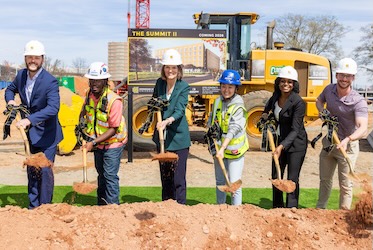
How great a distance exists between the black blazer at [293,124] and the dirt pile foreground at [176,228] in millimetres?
721

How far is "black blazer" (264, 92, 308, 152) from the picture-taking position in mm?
4441

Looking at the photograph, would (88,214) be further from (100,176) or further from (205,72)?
(205,72)

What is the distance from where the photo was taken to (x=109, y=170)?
181 inches

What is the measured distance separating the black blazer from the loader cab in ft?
19.9

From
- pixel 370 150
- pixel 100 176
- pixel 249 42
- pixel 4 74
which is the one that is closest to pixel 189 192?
pixel 100 176

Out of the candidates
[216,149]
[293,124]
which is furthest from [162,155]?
[293,124]

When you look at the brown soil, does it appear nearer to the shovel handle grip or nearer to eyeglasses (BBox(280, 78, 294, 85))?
the shovel handle grip

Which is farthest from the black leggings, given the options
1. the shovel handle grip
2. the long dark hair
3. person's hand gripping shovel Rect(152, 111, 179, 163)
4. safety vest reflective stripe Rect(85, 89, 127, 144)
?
the shovel handle grip

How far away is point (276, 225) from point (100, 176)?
1.93 m

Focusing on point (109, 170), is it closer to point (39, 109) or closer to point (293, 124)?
point (39, 109)

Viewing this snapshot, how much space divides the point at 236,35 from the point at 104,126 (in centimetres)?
670

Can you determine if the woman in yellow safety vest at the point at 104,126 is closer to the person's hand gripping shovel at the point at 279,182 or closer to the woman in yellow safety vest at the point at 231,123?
the woman in yellow safety vest at the point at 231,123

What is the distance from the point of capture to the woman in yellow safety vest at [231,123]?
4391 mm

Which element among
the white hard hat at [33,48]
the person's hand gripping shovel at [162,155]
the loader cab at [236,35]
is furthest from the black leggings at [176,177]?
the loader cab at [236,35]
